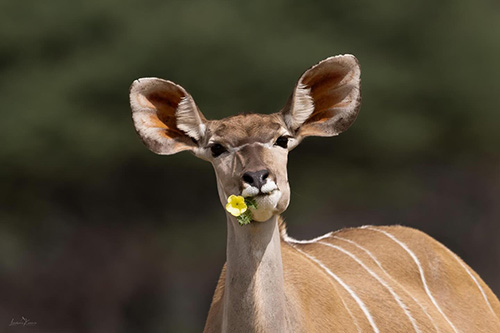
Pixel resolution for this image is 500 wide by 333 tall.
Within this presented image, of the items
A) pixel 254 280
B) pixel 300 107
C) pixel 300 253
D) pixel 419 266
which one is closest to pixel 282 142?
pixel 300 107

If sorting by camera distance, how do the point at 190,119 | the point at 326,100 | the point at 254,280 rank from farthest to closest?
the point at 326,100, the point at 190,119, the point at 254,280

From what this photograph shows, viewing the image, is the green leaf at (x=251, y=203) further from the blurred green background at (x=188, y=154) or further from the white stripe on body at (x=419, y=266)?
the blurred green background at (x=188, y=154)

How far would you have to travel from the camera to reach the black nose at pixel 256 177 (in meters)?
2.74

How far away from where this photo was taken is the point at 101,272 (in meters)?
6.47

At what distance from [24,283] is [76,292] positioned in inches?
13.3

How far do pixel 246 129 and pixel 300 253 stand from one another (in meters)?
0.80

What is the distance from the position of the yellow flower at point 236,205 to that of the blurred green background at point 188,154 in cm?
384

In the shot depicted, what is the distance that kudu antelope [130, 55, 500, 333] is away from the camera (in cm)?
292

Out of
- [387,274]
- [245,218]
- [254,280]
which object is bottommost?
[387,274]

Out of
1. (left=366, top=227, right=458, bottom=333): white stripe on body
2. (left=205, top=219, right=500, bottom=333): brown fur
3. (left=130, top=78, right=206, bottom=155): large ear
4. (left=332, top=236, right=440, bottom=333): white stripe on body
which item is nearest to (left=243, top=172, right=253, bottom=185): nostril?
(left=130, top=78, right=206, bottom=155): large ear

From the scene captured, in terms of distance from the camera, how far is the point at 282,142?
9.95ft

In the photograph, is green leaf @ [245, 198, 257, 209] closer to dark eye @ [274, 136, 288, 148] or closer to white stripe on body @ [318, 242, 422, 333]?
→ dark eye @ [274, 136, 288, 148]

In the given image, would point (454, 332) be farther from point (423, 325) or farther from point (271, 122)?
point (271, 122)

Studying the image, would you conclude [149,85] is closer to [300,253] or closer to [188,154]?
[300,253]
